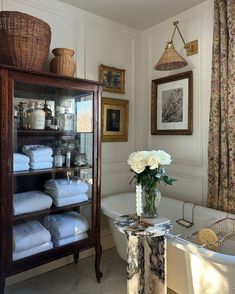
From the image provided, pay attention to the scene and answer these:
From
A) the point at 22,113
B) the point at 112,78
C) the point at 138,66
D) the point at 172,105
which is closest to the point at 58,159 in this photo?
the point at 22,113

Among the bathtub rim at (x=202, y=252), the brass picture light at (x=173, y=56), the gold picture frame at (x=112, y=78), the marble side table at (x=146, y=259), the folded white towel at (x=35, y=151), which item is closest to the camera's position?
the bathtub rim at (x=202, y=252)

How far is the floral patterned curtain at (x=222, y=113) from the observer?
208 cm

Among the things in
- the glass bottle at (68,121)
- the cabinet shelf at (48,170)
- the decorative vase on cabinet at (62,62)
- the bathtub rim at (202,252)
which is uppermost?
the decorative vase on cabinet at (62,62)

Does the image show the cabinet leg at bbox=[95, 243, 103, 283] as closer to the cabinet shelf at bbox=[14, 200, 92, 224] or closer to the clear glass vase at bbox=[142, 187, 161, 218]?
the cabinet shelf at bbox=[14, 200, 92, 224]

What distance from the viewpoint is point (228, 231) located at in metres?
1.99

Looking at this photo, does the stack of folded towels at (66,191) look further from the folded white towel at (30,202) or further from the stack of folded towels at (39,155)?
the stack of folded towels at (39,155)

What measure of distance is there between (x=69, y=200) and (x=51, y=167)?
0.32 meters

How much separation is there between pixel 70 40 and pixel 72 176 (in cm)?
138

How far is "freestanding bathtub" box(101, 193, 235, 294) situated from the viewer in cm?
140

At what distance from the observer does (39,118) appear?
1.95 meters

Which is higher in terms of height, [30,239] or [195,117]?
[195,117]

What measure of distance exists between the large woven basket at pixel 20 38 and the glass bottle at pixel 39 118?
1.05ft

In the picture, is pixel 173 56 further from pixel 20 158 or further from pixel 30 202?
pixel 30 202

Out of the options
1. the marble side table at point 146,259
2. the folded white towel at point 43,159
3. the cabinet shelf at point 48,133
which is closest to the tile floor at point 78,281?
the marble side table at point 146,259
